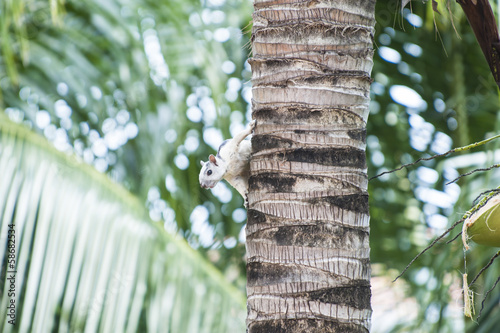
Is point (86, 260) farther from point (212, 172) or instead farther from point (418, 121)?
point (418, 121)

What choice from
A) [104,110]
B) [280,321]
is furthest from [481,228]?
[104,110]

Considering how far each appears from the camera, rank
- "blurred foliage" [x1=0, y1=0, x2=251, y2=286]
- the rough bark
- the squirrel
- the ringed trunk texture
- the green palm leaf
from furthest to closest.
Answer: "blurred foliage" [x1=0, y1=0, x2=251, y2=286], the green palm leaf, the squirrel, the ringed trunk texture, the rough bark

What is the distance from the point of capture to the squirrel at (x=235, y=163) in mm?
1990

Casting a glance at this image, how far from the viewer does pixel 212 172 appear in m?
2.05

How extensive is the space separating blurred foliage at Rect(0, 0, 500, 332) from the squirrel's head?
1682 mm

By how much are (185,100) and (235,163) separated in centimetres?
285

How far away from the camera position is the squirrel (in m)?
1.99

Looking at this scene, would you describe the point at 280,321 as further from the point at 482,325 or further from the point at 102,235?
the point at 482,325

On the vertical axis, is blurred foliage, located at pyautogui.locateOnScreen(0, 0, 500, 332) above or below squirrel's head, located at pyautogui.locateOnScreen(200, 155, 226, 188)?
above

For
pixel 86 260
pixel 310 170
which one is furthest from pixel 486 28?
pixel 86 260

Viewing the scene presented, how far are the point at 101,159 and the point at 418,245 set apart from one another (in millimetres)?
3270

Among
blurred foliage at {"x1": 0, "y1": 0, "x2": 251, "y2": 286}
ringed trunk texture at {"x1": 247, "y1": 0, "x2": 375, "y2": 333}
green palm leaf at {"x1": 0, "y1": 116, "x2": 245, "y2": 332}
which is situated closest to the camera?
ringed trunk texture at {"x1": 247, "y1": 0, "x2": 375, "y2": 333}

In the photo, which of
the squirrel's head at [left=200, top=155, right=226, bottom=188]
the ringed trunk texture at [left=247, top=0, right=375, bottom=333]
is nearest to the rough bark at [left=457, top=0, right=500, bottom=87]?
the ringed trunk texture at [left=247, top=0, right=375, bottom=333]

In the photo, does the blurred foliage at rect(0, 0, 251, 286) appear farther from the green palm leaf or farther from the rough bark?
the rough bark
